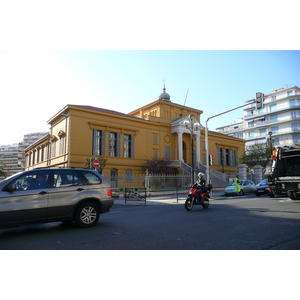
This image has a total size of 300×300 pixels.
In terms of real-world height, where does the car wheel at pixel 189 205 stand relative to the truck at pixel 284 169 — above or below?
below

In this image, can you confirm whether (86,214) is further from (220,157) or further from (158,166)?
(220,157)

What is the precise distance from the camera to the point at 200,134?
38781mm

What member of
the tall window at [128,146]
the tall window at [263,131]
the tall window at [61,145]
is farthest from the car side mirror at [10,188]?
the tall window at [263,131]

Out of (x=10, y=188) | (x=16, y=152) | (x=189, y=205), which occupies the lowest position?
(x=189, y=205)

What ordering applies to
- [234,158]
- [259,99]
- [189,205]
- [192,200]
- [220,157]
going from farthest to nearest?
[234,158], [220,157], [259,99], [192,200], [189,205]

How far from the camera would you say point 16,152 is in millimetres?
118438

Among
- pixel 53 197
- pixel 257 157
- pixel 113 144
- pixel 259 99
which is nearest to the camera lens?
pixel 53 197

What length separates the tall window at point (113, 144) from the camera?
30.6 m

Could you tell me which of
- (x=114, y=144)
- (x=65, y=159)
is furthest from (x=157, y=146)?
(x=65, y=159)

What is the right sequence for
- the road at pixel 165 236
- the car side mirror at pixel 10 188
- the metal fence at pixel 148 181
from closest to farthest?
the road at pixel 165 236
the car side mirror at pixel 10 188
the metal fence at pixel 148 181

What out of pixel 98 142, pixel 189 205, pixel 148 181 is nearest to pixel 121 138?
pixel 98 142

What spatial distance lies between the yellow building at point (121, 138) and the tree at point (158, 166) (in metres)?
1.19

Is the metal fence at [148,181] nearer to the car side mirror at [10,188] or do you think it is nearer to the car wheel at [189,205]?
the car wheel at [189,205]

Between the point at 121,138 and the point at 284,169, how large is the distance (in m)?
20.6
